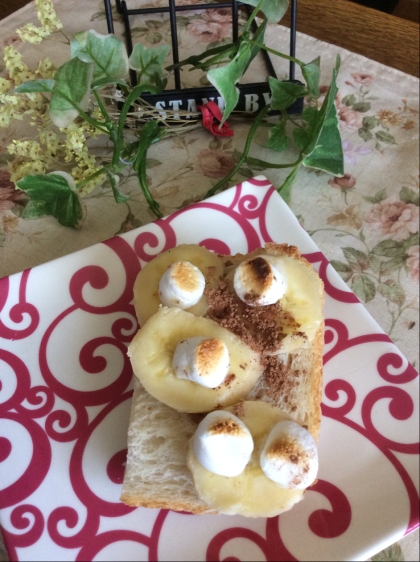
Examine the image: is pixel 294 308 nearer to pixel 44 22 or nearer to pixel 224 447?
pixel 224 447

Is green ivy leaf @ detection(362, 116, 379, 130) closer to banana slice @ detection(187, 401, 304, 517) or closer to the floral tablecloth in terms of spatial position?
the floral tablecloth

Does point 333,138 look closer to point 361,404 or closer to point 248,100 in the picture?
point 248,100

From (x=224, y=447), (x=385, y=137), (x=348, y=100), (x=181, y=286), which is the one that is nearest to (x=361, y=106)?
(x=348, y=100)

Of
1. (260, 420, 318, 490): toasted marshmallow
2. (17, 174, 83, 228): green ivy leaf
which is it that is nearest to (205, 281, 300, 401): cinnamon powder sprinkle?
(260, 420, 318, 490): toasted marshmallow

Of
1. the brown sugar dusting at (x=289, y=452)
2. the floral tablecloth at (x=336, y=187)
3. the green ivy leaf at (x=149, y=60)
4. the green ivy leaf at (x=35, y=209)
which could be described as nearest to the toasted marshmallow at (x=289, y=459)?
the brown sugar dusting at (x=289, y=452)

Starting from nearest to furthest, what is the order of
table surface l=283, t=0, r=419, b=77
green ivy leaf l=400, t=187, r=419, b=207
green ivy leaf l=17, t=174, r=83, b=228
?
green ivy leaf l=17, t=174, r=83, b=228 < green ivy leaf l=400, t=187, r=419, b=207 < table surface l=283, t=0, r=419, b=77

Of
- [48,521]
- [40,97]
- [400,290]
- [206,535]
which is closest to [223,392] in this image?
[206,535]
